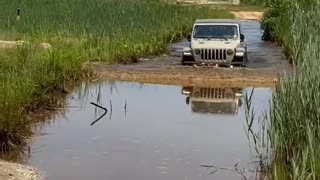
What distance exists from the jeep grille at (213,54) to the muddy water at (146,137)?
13.5ft

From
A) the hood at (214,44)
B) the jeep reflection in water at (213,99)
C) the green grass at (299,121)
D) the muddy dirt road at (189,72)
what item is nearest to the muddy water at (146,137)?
the jeep reflection in water at (213,99)

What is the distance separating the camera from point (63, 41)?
79.9 feet

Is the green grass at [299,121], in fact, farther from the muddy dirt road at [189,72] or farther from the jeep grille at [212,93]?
the muddy dirt road at [189,72]

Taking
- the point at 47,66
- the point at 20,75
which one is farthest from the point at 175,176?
the point at 47,66

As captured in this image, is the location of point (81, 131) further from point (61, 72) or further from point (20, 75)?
point (61, 72)

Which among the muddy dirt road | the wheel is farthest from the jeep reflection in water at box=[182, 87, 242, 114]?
the wheel

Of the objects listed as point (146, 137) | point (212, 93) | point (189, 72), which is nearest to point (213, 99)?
point (212, 93)

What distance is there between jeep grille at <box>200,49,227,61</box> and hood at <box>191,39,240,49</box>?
0.50 feet

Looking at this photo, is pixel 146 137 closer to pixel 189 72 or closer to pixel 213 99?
pixel 213 99

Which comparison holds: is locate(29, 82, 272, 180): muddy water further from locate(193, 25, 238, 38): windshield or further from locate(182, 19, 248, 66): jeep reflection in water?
locate(193, 25, 238, 38): windshield

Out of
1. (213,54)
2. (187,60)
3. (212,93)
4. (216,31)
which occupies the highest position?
(216,31)

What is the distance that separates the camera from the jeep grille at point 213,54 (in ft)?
73.0

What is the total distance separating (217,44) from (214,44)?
9 centimetres

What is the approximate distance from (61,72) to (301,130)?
33.8ft
